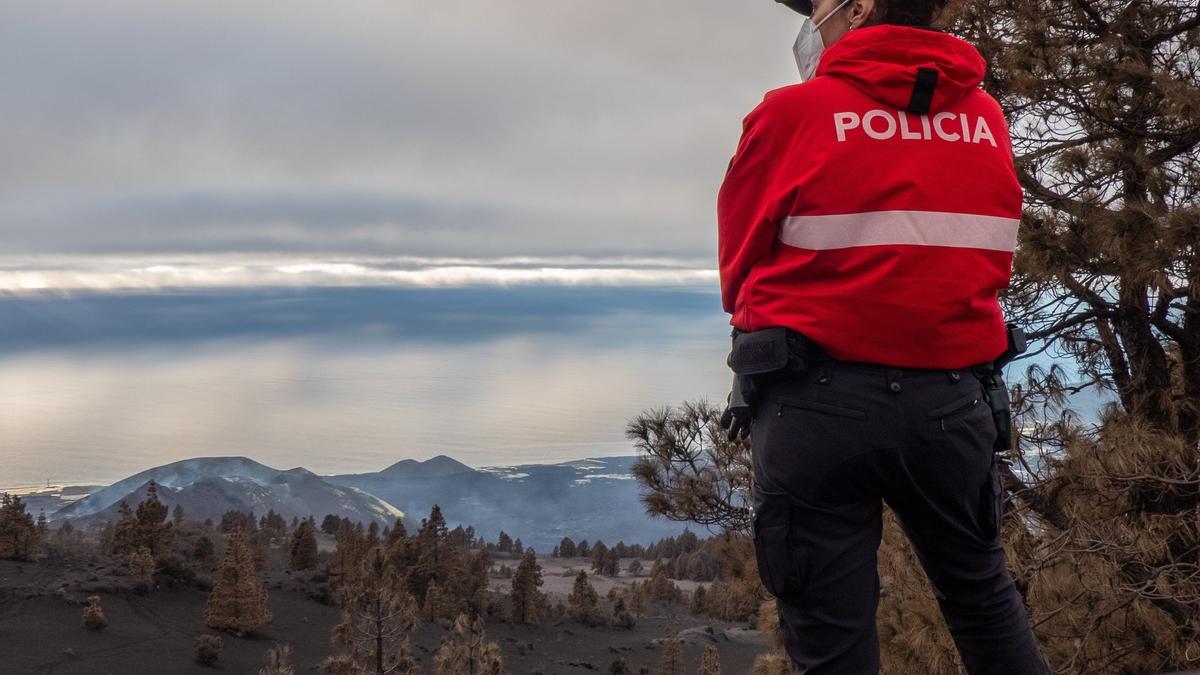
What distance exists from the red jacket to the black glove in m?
0.15

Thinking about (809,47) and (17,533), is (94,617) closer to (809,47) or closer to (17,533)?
(17,533)

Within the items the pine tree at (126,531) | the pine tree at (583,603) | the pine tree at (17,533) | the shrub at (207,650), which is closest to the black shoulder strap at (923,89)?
the shrub at (207,650)

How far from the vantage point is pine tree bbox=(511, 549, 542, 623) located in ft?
156

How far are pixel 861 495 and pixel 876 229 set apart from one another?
568mm

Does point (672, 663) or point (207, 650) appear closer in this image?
point (672, 663)

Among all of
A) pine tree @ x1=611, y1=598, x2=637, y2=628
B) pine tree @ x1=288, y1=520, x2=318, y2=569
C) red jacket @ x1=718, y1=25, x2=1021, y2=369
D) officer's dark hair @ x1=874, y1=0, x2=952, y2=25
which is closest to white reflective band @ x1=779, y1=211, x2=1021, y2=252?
red jacket @ x1=718, y1=25, x2=1021, y2=369

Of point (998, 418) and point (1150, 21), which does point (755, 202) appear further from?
Answer: point (1150, 21)

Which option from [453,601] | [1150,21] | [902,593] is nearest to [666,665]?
[453,601]

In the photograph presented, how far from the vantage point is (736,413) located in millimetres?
Answer: 2182

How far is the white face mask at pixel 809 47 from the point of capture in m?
2.39

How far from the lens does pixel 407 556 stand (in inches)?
1820

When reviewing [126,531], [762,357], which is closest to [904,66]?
[762,357]

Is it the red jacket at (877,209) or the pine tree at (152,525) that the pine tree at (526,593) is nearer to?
the pine tree at (152,525)

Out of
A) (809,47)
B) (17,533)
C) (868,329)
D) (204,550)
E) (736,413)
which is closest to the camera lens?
(868,329)
